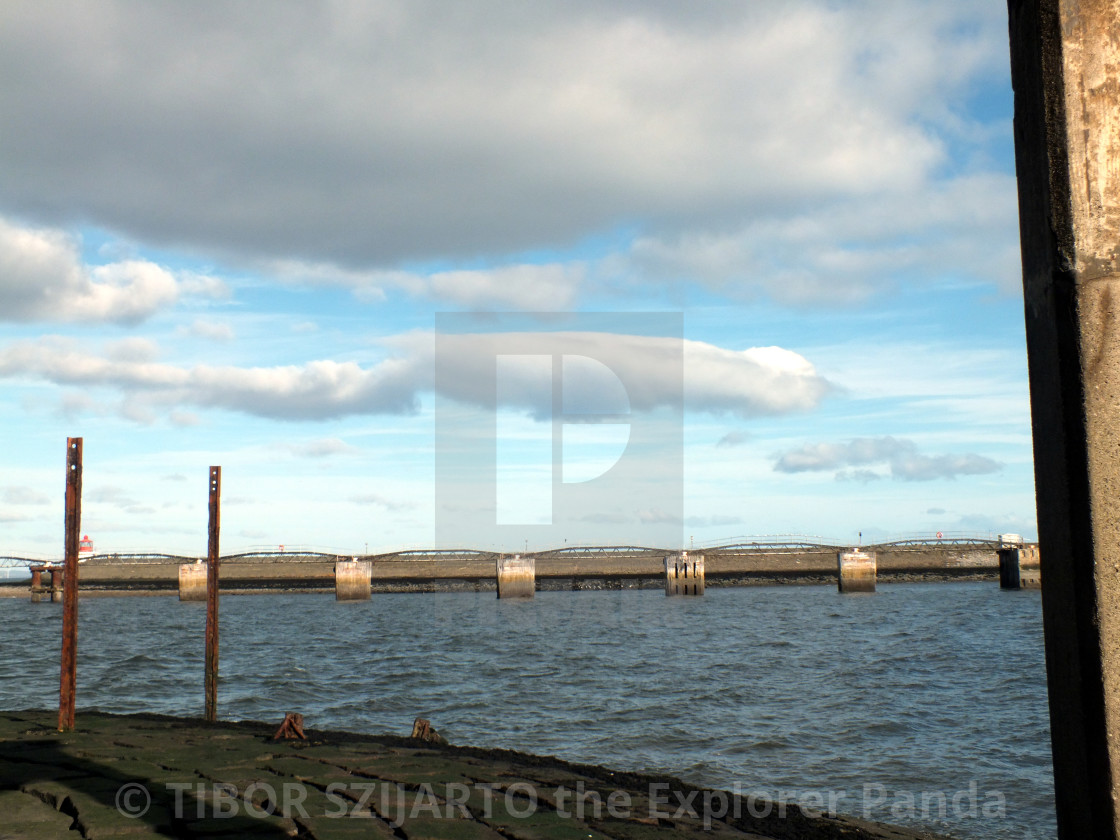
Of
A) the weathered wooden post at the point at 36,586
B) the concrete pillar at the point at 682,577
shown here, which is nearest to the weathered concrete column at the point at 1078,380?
the concrete pillar at the point at 682,577

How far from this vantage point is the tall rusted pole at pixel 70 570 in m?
10.4

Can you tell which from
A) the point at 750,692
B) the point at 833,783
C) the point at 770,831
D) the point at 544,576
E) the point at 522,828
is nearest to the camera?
the point at 522,828

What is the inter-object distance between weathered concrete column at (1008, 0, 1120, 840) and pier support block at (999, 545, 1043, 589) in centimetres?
9132

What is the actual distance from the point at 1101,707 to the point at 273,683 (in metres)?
22.4

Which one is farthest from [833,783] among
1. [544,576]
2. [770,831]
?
[544,576]

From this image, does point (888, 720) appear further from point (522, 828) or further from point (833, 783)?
point (522, 828)

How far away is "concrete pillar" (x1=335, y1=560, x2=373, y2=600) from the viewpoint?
8112cm

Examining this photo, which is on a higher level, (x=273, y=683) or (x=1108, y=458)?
(x=1108, y=458)

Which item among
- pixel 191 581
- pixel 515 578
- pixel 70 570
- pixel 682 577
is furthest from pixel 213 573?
pixel 191 581

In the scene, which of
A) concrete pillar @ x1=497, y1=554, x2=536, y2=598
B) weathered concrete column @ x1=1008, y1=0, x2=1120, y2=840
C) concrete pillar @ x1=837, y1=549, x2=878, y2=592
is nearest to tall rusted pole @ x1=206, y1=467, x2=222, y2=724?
weathered concrete column @ x1=1008, y1=0, x2=1120, y2=840

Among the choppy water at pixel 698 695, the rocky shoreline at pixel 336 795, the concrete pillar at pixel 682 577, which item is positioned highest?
the rocky shoreline at pixel 336 795

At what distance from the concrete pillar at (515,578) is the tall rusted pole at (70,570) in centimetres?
6981

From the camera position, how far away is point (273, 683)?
874 inches

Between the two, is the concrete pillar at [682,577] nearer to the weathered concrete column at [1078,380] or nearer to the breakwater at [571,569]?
the breakwater at [571,569]
